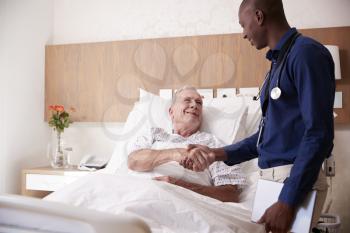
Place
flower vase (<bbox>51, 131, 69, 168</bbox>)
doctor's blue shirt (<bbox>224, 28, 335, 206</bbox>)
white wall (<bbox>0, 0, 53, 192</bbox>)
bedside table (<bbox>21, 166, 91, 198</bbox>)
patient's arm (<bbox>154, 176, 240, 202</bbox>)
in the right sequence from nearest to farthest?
1. doctor's blue shirt (<bbox>224, 28, 335, 206</bbox>)
2. patient's arm (<bbox>154, 176, 240, 202</bbox>)
3. bedside table (<bbox>21, 166, 91, 198</bbox>)
4. white wall (<bbox>0, 0, 53, 192</bbox>)
5. flower vase (<bbox>51, 131, 69, 168</bbox>)

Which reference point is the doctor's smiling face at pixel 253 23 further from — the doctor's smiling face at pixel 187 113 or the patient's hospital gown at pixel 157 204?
the doctor's smiling face at pixel 187 113

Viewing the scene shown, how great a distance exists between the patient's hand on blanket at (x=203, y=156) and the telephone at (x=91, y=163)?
1279mm

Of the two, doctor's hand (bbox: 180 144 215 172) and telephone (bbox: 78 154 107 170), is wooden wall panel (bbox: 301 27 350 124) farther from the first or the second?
telephone (bbox: 78 154 107 170)

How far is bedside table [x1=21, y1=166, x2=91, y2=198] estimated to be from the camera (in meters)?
2.59

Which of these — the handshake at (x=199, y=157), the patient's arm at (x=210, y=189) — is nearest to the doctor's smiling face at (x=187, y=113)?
the patient's arm at (x=210, y=189)

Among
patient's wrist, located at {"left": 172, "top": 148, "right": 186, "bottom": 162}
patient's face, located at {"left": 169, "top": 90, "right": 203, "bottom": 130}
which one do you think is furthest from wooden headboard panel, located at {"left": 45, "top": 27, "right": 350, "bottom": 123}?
patient's wrist, located at {"left": 172, "top": 148, "right": 186, "bottom": 162}

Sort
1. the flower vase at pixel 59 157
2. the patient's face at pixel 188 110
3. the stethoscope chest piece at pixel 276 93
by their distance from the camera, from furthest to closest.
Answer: the flower vase at pixel 59 157, the patient's face at pixel 188 110, the stethoscope chest piece at pixel 276 93

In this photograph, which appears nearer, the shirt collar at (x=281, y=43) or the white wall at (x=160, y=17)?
the shirt collar at (x=281, y=43)

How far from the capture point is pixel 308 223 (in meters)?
1.02

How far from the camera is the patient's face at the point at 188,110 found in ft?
6.99

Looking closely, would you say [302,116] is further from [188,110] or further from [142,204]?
[188,110]

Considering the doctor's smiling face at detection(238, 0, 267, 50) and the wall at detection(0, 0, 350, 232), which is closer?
the doctor's smiling face at detection(238, 0, 267, 50)

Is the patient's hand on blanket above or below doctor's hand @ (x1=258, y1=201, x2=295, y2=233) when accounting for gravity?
above

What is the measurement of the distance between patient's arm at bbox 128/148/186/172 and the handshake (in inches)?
7.5
